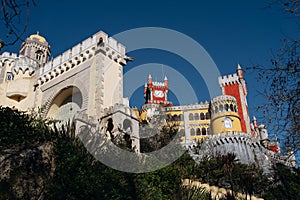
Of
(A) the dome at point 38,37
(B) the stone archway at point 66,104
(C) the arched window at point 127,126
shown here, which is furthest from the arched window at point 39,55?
(C) the arched window at point 127,126

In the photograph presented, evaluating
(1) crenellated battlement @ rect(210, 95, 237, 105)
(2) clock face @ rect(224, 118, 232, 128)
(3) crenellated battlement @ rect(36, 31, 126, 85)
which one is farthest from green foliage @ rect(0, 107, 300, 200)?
(1) crenellated battlement @ rect(210, 95, 237, 105)

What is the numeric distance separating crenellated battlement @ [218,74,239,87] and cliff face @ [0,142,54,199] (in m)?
51.1

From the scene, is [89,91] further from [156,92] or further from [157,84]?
[157,84]

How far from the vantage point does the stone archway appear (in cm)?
2339

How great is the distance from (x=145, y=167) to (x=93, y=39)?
13572 millimetres

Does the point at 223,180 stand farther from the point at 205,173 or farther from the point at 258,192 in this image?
the point at 258,192

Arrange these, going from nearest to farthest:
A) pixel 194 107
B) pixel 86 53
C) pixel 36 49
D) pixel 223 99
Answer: pixel 86 53, pixel 36 49, pixel 223 99, pixel 194 107

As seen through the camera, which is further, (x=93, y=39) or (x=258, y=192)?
(x=93, y=39)

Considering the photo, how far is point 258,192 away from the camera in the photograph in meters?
21.0

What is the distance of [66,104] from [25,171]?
1816 cm

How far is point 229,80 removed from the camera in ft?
184

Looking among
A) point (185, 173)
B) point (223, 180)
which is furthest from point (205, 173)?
point (185, 173)

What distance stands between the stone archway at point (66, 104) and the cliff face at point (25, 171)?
51.9ft

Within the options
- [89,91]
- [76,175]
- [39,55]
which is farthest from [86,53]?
[39,55]
